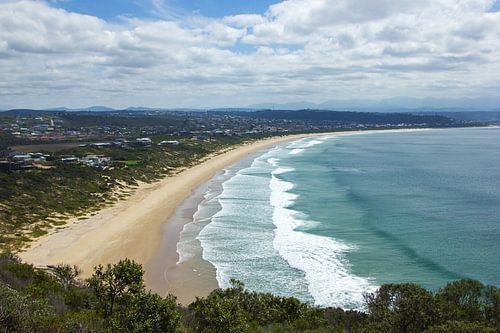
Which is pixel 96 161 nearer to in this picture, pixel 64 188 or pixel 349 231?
pixel 64 188

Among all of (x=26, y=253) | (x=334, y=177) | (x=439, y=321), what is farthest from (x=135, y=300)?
(x=334, y=177)

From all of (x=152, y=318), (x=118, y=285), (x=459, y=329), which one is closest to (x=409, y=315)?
(x=459, y=329)

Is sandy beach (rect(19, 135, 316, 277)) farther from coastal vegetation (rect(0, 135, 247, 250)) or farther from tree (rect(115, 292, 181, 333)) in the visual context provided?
tree (rect(115, 292, 181, 333))

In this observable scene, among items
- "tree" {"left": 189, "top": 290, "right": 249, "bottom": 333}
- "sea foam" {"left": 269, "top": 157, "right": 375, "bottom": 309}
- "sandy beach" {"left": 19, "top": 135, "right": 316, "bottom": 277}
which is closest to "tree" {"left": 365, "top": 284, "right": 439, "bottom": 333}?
"tree" {"left": 189, "top": 290, "right": 249, "bottom": 333}

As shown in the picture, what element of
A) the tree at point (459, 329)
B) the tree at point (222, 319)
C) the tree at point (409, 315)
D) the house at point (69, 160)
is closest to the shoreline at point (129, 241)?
the tree at point (222, 319)

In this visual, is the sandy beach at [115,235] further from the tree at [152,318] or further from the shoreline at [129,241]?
the tree at [152,318]

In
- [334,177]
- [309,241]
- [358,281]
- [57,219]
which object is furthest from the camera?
[334,177]

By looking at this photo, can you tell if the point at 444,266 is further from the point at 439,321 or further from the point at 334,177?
the point at 334,177
